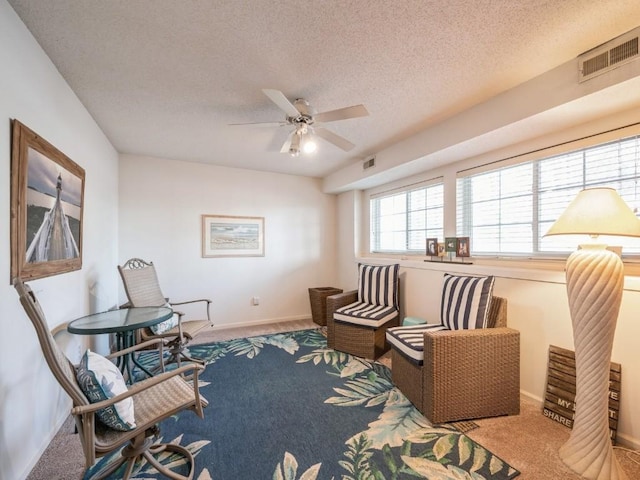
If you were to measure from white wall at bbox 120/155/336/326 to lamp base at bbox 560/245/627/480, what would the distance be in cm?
384

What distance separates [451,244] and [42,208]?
3.53 m

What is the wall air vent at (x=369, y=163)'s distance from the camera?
3.81 meters

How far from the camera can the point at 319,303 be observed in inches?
176

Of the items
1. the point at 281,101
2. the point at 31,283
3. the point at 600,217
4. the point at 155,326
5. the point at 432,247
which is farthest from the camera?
the point at 432,247

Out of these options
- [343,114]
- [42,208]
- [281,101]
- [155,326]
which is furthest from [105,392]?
[343,114]

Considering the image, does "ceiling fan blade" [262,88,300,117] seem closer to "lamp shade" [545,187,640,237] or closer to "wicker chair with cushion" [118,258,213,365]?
"lamp shade" [545,187,640,237]

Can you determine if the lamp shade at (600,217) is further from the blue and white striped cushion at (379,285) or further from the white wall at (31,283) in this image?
the white wall at (31,283)

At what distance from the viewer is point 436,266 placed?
321cm

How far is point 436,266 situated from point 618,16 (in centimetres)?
229

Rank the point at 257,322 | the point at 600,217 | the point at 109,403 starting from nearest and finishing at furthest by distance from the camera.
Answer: the point at 109,403 < the point at 600,217 < the point at 257,322

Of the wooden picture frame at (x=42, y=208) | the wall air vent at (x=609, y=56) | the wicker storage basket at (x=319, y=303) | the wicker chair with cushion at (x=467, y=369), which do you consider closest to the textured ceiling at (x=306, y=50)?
the wall air vent at (x=609, y=56)

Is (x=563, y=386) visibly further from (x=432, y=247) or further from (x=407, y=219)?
(x=407, y=219)

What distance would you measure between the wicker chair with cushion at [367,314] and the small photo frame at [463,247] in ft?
2.46

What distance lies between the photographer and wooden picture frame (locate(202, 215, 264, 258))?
4324 mm
